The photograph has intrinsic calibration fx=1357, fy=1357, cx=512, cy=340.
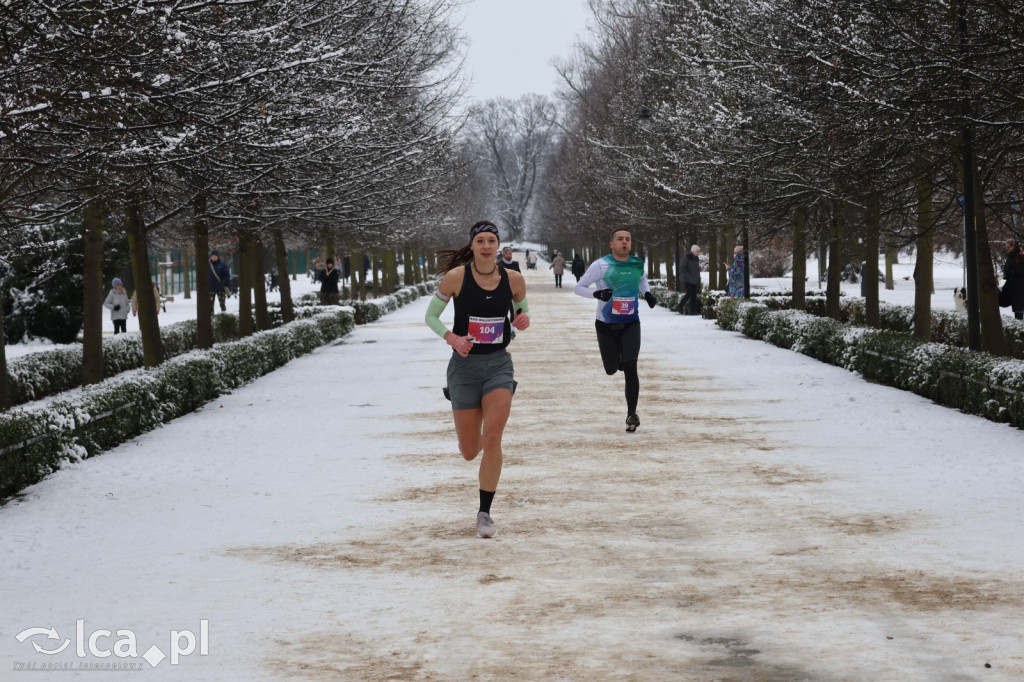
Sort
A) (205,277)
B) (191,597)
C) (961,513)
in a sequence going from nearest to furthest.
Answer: (191,597)
(961,513)
(205,277)

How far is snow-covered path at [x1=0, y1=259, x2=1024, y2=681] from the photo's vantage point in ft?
17.9

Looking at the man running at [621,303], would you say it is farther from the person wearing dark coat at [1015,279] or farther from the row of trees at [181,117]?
the person wearing dark coat at [1015,279]

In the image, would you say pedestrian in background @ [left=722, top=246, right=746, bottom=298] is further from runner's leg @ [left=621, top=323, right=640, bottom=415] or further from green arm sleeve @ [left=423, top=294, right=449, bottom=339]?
green arm sleeve @ [left=423, top=294, right=449, bottom=339]

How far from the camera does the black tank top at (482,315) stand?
7996 millimetres

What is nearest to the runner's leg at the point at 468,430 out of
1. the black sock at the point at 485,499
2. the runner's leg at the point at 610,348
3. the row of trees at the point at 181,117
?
the black sock at the point at 485,499

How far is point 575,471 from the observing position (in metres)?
10.2

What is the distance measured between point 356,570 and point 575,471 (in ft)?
11.3

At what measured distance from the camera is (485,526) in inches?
305

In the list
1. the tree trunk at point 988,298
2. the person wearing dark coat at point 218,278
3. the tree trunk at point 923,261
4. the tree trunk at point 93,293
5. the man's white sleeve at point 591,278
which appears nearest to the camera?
the man's white sleeve at point 591,278

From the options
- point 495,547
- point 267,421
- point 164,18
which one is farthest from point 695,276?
point 495,547

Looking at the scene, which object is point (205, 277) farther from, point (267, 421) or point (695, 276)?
point (695, 276)
